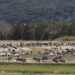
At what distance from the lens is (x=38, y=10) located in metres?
138

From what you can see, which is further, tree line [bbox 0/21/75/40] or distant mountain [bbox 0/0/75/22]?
distant mountain [bbox 0/0/75/22]

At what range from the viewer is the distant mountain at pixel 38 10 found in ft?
432

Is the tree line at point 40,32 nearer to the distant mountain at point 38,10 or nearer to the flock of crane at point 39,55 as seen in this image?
the distant mountain at point 38,10

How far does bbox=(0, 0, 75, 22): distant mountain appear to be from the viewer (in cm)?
13162

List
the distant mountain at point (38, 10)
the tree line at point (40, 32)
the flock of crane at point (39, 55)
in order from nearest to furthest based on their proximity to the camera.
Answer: the flock of crane at point (39, 55), the tree line at point (40, 32), the distant mountain at point (38, 10)

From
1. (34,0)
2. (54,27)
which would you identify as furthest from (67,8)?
(54,27)

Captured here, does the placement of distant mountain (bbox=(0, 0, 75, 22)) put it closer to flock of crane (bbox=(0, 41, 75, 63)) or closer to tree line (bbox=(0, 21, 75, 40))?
tree line (bbox=(0, 21, 75, 40))

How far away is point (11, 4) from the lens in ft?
443

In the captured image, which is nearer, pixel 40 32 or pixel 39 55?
pixel 39 55

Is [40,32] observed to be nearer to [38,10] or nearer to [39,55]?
[38,10]

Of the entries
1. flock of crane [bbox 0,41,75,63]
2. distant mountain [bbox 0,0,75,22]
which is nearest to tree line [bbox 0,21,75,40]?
distant mountain [bbox 0,0,75,22]

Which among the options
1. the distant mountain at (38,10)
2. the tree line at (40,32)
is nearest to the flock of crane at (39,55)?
the tree line at (40,32)

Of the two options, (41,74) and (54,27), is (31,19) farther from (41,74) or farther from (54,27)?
(41,74)

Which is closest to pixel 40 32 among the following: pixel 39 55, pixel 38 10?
pixel 38 10
